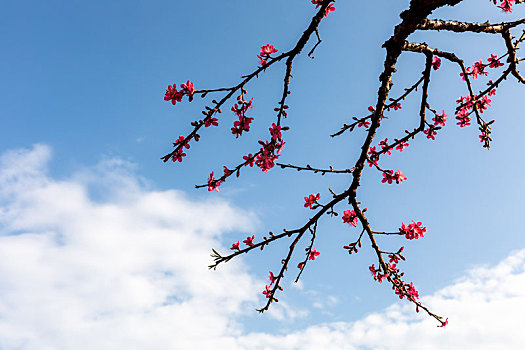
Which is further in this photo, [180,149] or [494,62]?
[494,62]

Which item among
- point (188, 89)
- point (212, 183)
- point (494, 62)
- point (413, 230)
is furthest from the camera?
point (494, 62)

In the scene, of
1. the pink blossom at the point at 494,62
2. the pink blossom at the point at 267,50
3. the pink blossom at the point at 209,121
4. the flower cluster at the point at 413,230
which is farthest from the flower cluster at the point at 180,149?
the pink blossom at the point at 494,62

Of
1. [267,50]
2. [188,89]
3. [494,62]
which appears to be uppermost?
[494,62]

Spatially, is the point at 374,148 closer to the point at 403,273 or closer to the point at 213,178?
the point at 403,273

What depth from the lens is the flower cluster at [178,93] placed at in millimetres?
3711

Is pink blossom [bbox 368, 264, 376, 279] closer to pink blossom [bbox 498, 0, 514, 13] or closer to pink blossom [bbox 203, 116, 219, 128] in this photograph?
pink blossom [bbox 203, 116, 219, 128]

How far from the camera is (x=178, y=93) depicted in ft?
12.3

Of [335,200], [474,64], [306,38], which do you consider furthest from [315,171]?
[474,64]

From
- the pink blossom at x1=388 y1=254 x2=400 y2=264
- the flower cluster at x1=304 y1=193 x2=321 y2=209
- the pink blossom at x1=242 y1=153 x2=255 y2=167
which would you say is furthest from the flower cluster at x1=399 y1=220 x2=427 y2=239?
the pink blossom at x1=242 y1=153 x2=255 y2=167

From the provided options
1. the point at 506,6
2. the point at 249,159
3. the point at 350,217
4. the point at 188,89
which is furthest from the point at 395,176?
the point at 506,6

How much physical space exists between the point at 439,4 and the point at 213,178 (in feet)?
8.44

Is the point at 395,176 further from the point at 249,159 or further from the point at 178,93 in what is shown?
the point at 178,93

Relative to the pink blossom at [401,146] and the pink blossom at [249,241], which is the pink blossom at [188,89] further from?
the pink blossom at [401,146]

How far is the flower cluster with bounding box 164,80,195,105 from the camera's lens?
3.71 meters
